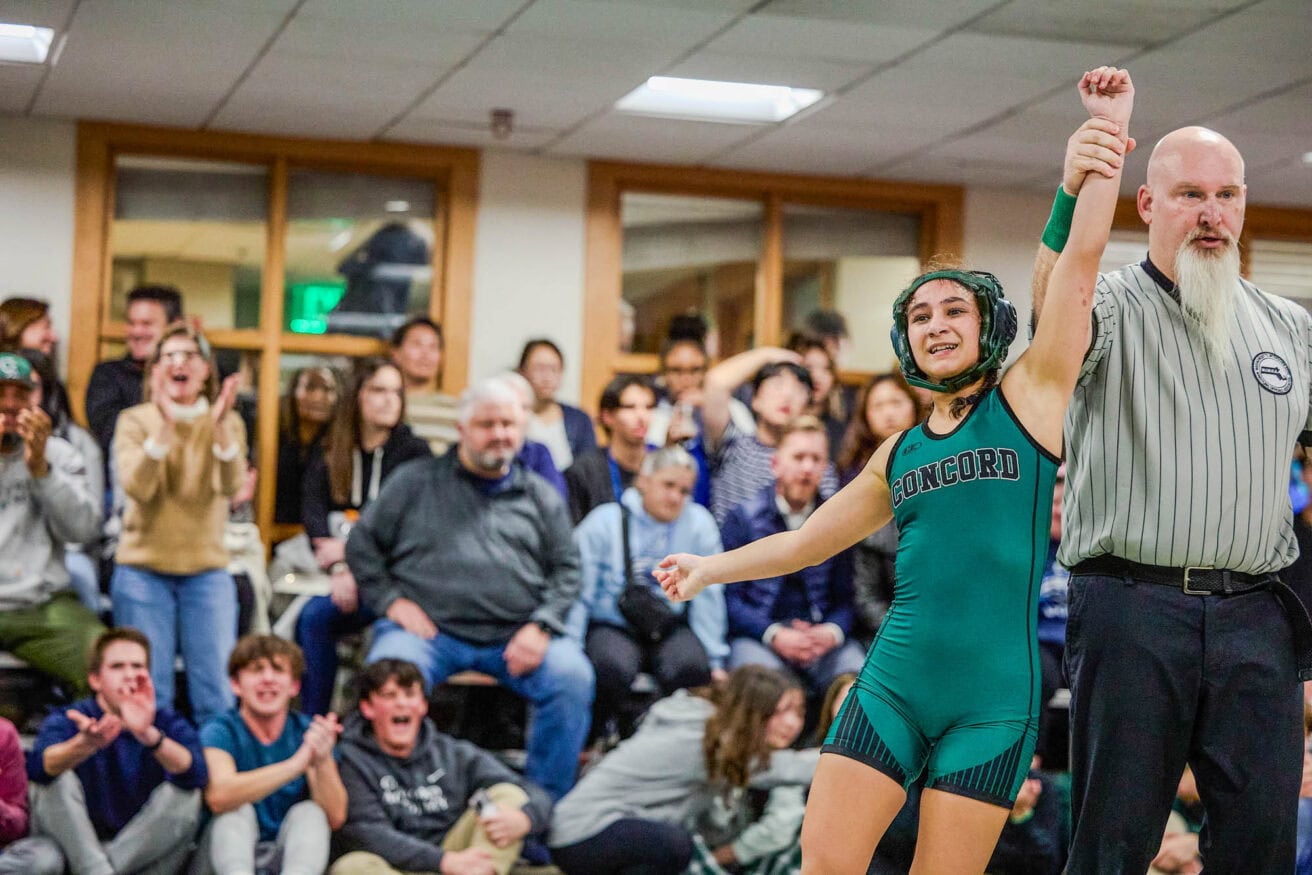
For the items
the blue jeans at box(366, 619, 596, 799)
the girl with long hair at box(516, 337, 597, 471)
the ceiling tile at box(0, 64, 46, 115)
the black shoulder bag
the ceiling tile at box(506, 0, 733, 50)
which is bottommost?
the blue jeans at box(366, 619, 596, 799)

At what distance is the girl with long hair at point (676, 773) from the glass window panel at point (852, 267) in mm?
3462

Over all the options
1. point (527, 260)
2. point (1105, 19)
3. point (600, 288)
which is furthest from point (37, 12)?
point (1105, 19)

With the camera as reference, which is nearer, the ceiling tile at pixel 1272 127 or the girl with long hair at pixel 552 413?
the ceiling tile at pixel 1272 127

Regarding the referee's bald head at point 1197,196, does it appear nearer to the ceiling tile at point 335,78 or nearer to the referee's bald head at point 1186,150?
the referee's bald head at point 1186,150

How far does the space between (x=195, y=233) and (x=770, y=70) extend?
10.0ft

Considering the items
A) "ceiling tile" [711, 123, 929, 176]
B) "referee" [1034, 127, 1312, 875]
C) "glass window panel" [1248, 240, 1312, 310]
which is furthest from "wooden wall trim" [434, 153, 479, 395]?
"referee" [1034, 127, 1312, 875]

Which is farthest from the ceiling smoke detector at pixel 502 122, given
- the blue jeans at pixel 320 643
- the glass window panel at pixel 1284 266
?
the glass window panel at pixel 1284 266

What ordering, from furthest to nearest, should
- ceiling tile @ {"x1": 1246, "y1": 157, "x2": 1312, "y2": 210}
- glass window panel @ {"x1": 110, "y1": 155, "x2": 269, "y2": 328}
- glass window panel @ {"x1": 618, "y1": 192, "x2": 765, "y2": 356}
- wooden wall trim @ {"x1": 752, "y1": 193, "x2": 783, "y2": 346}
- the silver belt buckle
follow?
wooden wall trim @ {"x1": 752, "y1": 193, "x2": 783, "y2": 346}
glass window panel @ {"x1": 618, "y1": 192, "x2": 765, "y2": 356}
ceiling tile @ {"x1": 1246, "y1": 157, "x2": 1312, "y2": 210}
glass window panel @ {"x1": 110, "y1": 155, "x2": 269, "y2": 328}
the silver belt buckle

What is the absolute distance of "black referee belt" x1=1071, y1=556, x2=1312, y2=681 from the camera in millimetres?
2963

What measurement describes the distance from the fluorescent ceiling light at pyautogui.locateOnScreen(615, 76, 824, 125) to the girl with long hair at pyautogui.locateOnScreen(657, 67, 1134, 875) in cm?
426

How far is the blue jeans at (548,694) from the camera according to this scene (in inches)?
229

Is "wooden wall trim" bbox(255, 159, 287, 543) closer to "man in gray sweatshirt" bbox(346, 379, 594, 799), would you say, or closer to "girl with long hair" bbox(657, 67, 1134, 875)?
"man in gray sweatshirt" bbox(346, 379, 594, 799)

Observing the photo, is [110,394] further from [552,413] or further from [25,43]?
[552,413]

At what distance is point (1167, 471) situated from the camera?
2990 millimetres
